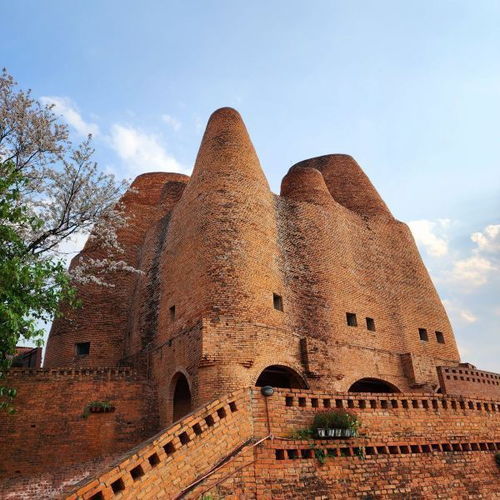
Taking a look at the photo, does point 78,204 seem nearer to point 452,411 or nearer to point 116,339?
point 116,339

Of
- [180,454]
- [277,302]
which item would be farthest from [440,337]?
[180,454]

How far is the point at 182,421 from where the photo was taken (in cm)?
684

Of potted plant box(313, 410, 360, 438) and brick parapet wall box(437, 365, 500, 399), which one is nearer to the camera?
potted plant box(313, 410, 360, 438)

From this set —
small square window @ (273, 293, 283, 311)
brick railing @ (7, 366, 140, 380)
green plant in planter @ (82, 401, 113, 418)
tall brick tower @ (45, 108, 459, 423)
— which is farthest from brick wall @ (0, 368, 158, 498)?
small square window @ (273, 293, 283, 311)

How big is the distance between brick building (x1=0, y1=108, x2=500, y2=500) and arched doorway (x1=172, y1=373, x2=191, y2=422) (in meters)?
0.06

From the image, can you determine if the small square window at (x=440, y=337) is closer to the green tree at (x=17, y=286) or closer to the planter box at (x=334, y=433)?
the planter box at (x=334, y=433)

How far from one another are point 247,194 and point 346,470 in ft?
30.4

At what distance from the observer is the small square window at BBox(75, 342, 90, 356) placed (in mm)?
15920

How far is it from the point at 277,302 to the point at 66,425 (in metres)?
6.40

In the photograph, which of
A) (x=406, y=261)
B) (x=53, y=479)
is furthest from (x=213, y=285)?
(x=406, y=261)

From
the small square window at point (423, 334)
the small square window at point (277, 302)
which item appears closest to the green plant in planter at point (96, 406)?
the small square window at point (277, 302)

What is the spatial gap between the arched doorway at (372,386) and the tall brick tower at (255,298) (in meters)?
0.05

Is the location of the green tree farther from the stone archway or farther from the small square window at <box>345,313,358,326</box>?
the small square window at <box>345,313,358,326</box>

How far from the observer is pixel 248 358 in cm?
1136
